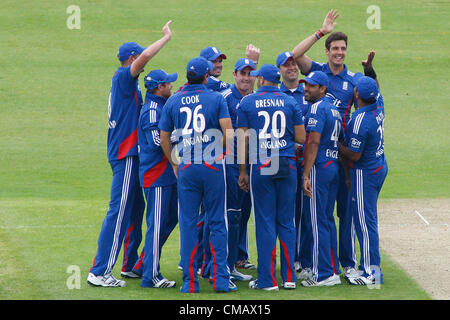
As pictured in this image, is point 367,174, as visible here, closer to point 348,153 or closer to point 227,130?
point 348,153

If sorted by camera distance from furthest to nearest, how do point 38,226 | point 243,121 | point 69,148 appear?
point 69,148
point 38,226
point 243,121

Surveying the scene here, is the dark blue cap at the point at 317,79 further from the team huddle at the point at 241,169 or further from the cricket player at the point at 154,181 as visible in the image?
the cricket player at the point at 154,181

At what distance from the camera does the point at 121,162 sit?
8.97 m

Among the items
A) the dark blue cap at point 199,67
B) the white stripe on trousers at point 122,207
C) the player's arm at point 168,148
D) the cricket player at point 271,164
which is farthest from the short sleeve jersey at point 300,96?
the white stripe on trousers at point 122,207

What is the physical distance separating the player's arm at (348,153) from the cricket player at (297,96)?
0.46 m

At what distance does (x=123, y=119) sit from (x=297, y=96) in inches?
79.4

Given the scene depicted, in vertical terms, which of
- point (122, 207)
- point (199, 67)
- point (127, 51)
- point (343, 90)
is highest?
point (127, 51)

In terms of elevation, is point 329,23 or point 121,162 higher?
point 329,23

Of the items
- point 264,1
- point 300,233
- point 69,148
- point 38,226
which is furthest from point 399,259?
point 264,1

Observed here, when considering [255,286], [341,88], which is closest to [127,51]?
[341,88]

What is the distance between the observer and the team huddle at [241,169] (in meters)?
8.52

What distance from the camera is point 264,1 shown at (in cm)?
2775

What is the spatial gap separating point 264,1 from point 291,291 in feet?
66.3

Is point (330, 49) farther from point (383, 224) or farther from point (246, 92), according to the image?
point (383, 224)
